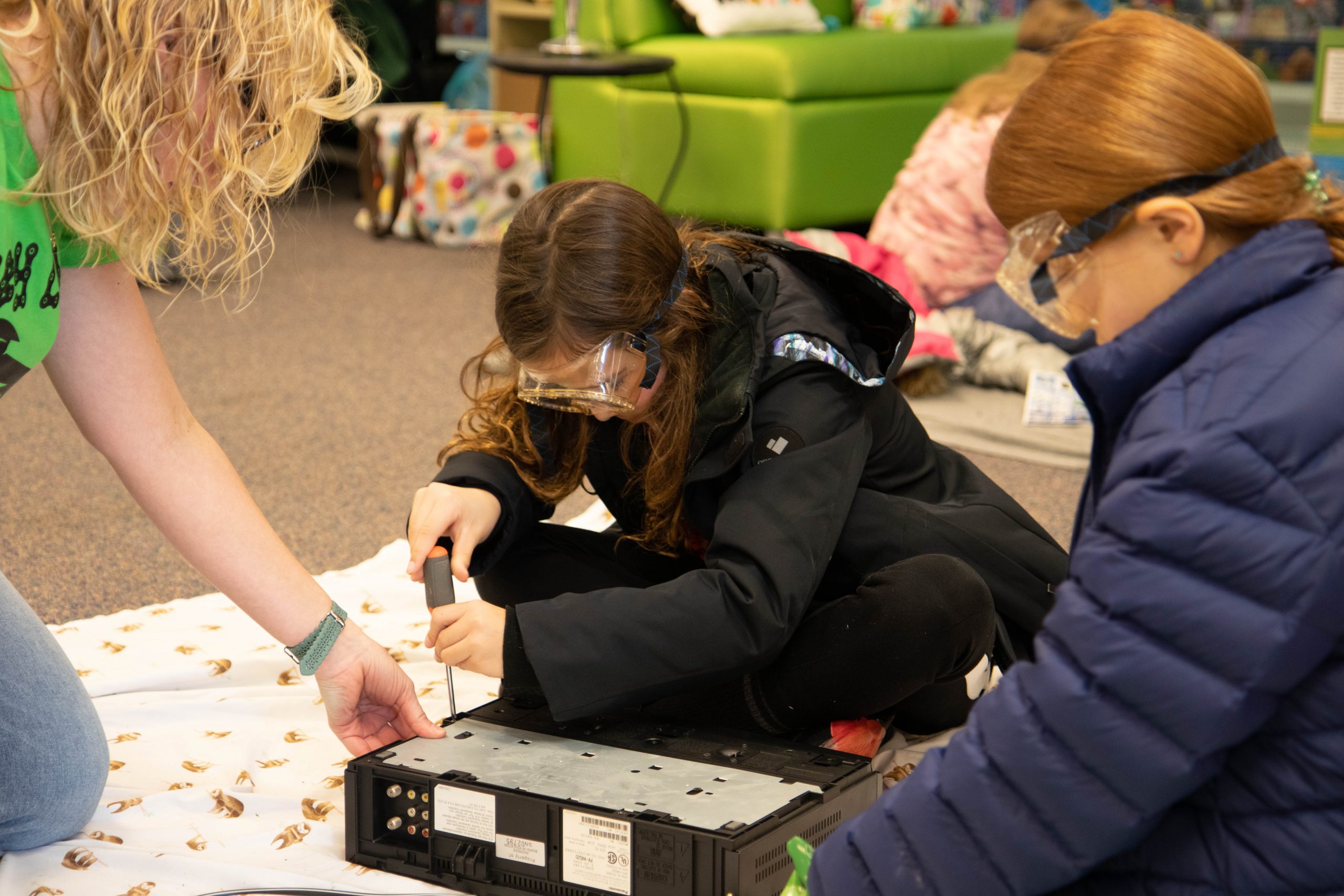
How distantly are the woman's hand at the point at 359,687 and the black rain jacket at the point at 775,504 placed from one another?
0.13m

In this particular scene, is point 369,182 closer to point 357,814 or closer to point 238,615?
point 238,615

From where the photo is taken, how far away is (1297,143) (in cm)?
390

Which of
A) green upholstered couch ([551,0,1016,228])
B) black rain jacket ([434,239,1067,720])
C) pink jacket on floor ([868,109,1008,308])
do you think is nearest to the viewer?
black rain jacket ([434,239,1067,720])

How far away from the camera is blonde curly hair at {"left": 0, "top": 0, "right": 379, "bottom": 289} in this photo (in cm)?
89

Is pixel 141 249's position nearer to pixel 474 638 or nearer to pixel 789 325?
pixel 474 638

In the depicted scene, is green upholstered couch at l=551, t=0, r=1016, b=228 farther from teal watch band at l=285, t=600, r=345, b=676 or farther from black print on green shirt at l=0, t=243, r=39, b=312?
black print on green shirt at l=0, t=243, r=39, b=312

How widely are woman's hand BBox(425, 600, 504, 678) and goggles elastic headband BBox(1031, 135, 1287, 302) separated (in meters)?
0.53

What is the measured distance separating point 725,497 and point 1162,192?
48 cm

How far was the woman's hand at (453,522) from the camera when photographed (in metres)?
1.21

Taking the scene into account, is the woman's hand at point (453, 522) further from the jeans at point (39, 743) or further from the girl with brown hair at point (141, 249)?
the jeans at point (39, 743)

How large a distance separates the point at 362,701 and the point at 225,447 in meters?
1.30

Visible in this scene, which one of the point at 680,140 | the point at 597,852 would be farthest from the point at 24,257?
the point at 680,140

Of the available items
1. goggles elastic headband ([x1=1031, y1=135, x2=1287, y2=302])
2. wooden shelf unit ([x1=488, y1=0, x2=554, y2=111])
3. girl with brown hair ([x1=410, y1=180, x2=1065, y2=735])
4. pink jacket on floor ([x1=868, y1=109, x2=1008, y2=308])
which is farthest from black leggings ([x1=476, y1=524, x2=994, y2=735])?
wooden shelf unit ([x1=488, y1=0, x2=554, y2=111])

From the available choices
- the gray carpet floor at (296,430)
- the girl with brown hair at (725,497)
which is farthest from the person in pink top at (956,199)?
the girl with brown hair at (725,497)
